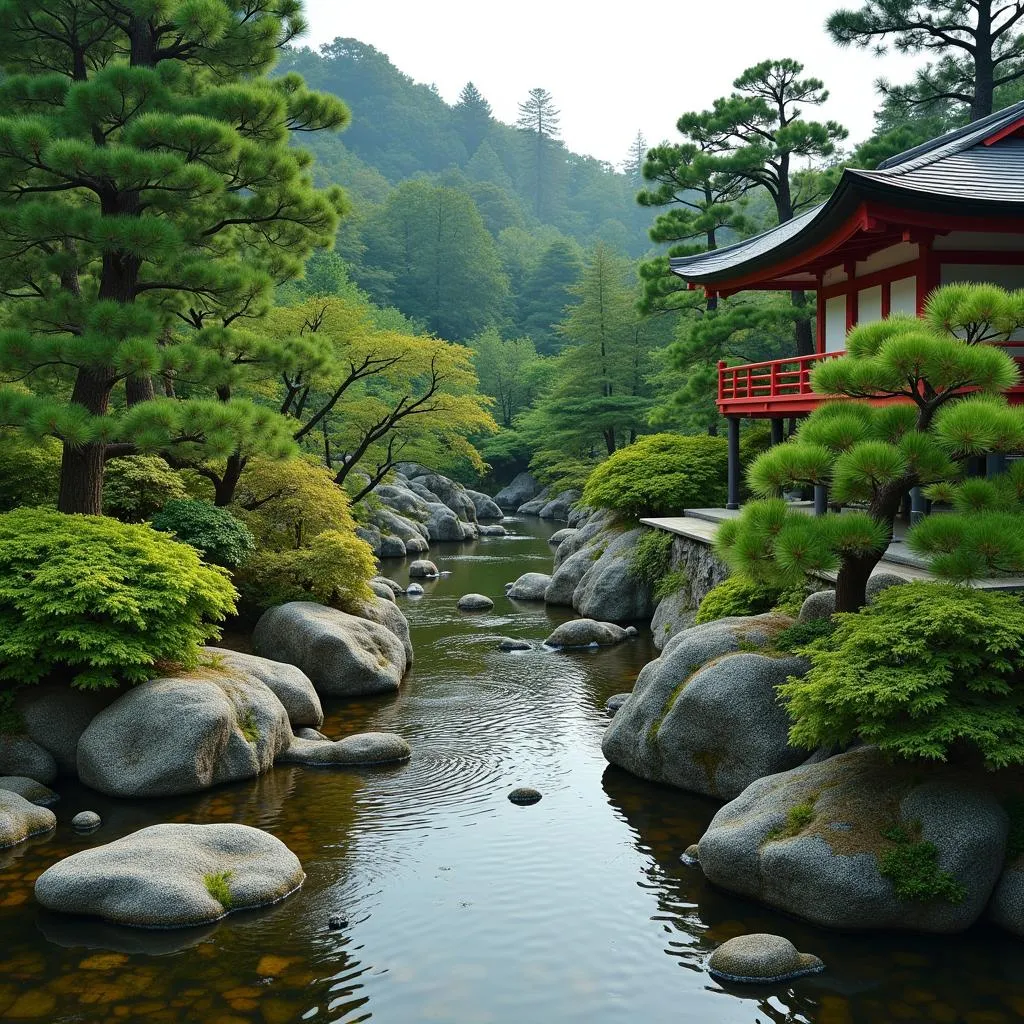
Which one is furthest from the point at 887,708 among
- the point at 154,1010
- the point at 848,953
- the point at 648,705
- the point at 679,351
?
the point at 679,351

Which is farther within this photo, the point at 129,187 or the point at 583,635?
the point at 583,635

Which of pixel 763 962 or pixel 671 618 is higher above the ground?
pixel 671 618

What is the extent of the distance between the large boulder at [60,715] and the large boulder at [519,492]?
138ft

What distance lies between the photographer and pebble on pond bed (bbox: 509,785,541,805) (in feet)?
35.1

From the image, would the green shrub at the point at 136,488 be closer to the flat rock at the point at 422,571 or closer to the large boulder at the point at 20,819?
the large boulder at the point at 20,819

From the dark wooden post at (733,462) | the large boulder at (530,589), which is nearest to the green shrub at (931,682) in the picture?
the dark wooden post at (733,462)

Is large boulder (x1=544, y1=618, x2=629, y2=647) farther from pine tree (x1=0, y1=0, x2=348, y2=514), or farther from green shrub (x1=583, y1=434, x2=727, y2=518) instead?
pine tree (x1=0, y1=0, x2=348, y2=514)

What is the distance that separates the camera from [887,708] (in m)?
7.75

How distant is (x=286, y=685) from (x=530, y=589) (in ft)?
37.3

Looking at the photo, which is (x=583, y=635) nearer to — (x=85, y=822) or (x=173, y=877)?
(x=85, y=822)

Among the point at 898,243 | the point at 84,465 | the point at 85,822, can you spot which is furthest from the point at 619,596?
the point at 85,822

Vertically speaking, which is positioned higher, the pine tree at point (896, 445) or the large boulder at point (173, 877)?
the pine tree at point (896, 445)

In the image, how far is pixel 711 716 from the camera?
1017cm

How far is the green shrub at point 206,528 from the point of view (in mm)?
14859
